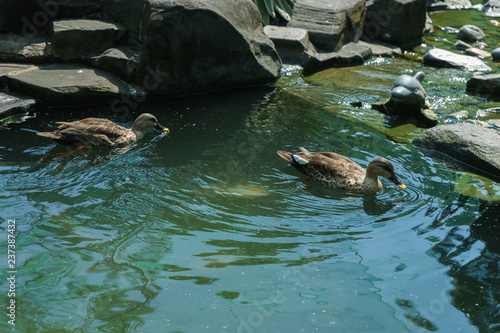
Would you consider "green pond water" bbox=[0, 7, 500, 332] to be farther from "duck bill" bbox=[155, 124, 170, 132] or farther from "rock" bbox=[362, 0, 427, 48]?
"rock" bbox=[362, 0, 427, 48]

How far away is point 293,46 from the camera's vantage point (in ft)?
34.2

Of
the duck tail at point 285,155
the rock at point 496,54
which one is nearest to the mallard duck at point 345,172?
the duck tail at point 285,155

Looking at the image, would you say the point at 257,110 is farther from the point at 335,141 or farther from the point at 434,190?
the point at 434,190

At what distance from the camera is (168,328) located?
11.9 ft

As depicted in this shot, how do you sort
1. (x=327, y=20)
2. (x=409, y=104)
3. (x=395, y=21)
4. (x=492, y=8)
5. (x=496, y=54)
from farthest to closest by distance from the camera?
(x=492, y=8) → (x=395, y=21) → (x=496, y=54) → (x=327, y=20) → (x=409, y=104)

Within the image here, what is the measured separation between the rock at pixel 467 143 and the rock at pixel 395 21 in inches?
239

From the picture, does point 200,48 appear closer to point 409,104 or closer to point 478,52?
point 409,104

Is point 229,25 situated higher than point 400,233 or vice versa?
point 229,25

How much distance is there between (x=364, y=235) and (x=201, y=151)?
2.61 m

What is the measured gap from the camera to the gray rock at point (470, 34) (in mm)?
13789

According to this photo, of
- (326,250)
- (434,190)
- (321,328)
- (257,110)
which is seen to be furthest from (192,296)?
(257,110)

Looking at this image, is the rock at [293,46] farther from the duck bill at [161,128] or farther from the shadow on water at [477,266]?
the shadow on water at [477,266]

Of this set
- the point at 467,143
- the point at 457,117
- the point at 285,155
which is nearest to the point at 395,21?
the point at 457,117

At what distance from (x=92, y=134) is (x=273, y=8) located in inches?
271
